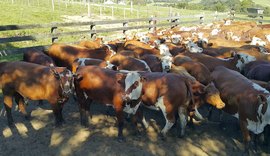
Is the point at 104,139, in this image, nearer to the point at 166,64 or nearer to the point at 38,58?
the point at 166,64

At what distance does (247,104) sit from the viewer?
600 centimetres

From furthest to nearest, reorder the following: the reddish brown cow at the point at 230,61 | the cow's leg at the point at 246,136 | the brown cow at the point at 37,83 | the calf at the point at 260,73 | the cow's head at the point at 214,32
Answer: the cow's head at the point at 214,32, the reddish brown cow at the point at 230,61, the calf at the point at 260,73, the brown cow at the point at 37,83, the cow's leg at the point at 246,136

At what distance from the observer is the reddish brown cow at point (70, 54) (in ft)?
31.9

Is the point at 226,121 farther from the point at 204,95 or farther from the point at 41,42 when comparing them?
the point at 41,42

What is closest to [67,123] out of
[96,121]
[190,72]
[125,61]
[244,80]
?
[96,121]

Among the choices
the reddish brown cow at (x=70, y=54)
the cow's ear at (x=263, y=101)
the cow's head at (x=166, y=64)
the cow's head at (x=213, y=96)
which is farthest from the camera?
the reddish brown cow at (x=70, y=54)

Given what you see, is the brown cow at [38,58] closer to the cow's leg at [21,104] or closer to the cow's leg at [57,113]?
the cow's leg at [21,104]

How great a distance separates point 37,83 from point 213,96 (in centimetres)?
394

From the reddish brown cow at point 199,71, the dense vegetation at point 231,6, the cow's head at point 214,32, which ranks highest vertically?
the dense vegetation at point 231,6

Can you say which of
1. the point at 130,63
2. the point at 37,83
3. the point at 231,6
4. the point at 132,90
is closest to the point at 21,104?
the point at 37,83

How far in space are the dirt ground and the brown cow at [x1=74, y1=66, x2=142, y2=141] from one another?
0.36 meters

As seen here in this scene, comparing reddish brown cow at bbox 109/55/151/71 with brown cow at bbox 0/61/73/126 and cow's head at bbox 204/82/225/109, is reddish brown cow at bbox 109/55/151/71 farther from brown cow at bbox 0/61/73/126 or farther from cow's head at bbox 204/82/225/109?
brown cow at bbox 0/61/73/126

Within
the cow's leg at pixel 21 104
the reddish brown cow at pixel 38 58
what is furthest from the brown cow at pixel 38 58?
the cow's leg at pixel 21 104

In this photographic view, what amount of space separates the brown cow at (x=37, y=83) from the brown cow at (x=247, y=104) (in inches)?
140
